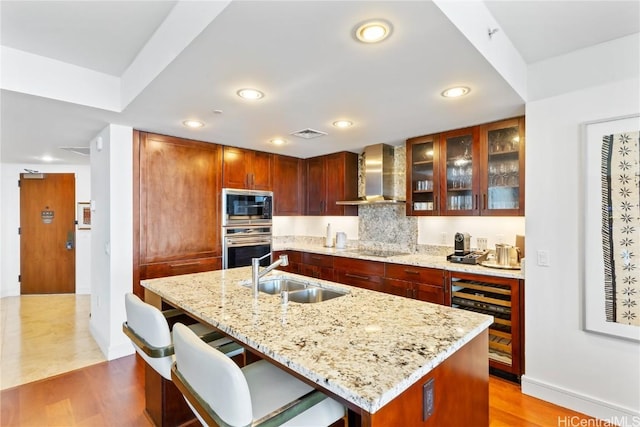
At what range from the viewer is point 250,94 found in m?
2.24

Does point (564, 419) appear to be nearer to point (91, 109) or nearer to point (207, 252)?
point (207, 252)

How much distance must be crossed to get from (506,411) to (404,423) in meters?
1.74

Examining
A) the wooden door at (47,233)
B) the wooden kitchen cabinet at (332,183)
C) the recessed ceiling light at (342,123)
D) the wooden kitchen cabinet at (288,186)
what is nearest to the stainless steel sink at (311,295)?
the recessed ceiling light at (342,123)

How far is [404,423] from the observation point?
980 mm

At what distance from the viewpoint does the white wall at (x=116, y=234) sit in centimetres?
301

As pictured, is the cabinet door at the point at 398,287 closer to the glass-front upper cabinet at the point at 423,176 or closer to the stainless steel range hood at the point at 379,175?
the glass-front upper cabinet at the point at 423,176

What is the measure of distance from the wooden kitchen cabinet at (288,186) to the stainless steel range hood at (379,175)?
1045 millimetres

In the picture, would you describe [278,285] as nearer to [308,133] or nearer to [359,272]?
[359,272]

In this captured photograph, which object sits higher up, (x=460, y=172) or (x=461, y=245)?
(x=460, y=172)

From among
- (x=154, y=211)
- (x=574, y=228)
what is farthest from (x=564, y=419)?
(x=154, y=211)

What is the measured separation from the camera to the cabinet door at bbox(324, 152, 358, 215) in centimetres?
433

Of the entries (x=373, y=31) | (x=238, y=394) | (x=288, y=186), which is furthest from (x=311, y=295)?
(x=288, y=186)

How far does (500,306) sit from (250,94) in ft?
8.59

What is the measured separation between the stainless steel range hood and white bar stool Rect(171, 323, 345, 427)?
284 centimetres
